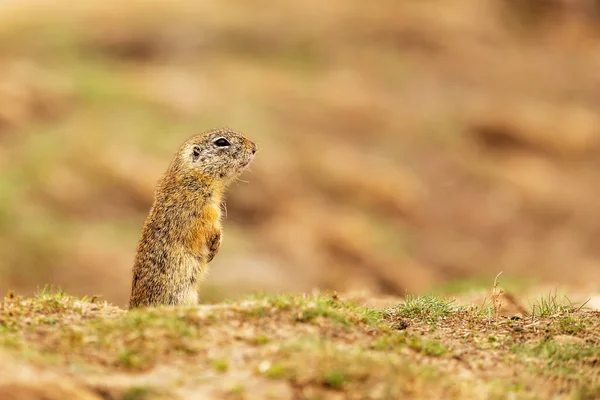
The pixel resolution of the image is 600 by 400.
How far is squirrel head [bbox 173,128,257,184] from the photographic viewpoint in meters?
11.4

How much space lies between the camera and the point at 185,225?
10.5 meters

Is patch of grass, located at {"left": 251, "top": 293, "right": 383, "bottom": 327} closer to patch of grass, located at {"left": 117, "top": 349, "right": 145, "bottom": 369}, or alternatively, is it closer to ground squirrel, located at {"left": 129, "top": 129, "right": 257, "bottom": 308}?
ground squirrel, located at {"left": 129, "top": 129, "right": 257, "bottom": 308}

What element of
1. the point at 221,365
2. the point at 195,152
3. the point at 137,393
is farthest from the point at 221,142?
the point at 137,393

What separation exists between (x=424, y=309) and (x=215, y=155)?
3.53 m

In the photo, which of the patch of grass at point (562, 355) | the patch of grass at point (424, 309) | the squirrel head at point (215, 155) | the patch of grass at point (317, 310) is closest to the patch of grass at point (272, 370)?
the patch of grass at point (317, 310)

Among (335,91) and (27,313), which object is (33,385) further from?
(335,91)

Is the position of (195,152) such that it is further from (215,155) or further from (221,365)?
(221,365)

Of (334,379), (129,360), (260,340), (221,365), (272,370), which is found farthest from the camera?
(260,340)

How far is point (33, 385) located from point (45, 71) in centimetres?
2733

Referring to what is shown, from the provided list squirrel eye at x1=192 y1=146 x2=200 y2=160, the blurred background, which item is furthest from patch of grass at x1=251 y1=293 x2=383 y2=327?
the blurred background

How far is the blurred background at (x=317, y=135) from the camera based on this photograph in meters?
25.7

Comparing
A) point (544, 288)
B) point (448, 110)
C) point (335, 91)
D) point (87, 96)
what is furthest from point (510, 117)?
point (544, 288)

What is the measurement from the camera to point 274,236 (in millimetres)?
27578

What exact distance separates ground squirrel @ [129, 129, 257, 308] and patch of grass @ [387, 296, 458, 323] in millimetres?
2323
